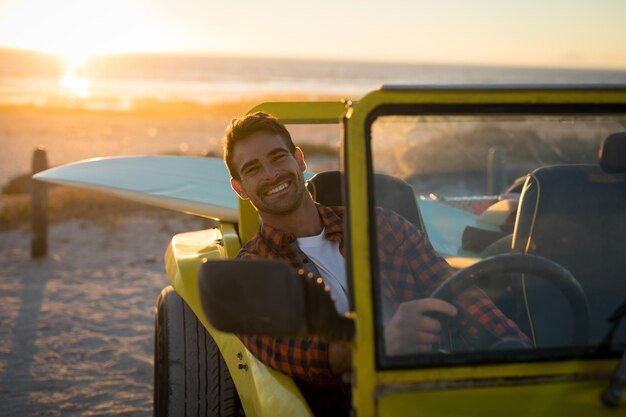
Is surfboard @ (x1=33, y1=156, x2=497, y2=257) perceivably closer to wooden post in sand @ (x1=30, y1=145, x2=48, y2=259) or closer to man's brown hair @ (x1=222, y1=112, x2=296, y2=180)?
man's brown hair @ (x1=222, y1=112, x2=296, y2=180)

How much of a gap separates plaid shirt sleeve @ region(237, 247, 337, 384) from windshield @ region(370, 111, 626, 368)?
0.35 metres

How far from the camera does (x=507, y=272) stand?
197cm

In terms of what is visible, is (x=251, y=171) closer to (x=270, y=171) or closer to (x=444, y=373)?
(x=270, y=171)

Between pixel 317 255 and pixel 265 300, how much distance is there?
1269 mm

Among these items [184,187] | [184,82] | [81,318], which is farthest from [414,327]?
[184,82]

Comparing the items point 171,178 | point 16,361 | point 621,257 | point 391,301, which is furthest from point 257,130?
point 16,361

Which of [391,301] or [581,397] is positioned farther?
[391,301]

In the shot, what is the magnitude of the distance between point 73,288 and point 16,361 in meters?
1.88

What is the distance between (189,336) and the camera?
3.03 meters

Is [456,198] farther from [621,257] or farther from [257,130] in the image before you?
[621,257]

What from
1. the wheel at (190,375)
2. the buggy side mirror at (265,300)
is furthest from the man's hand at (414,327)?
the wheel at (190,375)

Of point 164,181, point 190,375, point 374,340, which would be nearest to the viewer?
point 374,340

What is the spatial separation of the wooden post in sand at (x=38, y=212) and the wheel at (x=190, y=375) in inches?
214

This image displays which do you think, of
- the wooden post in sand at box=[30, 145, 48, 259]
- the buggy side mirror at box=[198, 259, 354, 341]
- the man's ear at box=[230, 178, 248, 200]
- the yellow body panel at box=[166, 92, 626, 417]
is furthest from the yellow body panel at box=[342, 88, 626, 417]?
the wooden post in sand at box=[30, 145, 48, 259]
